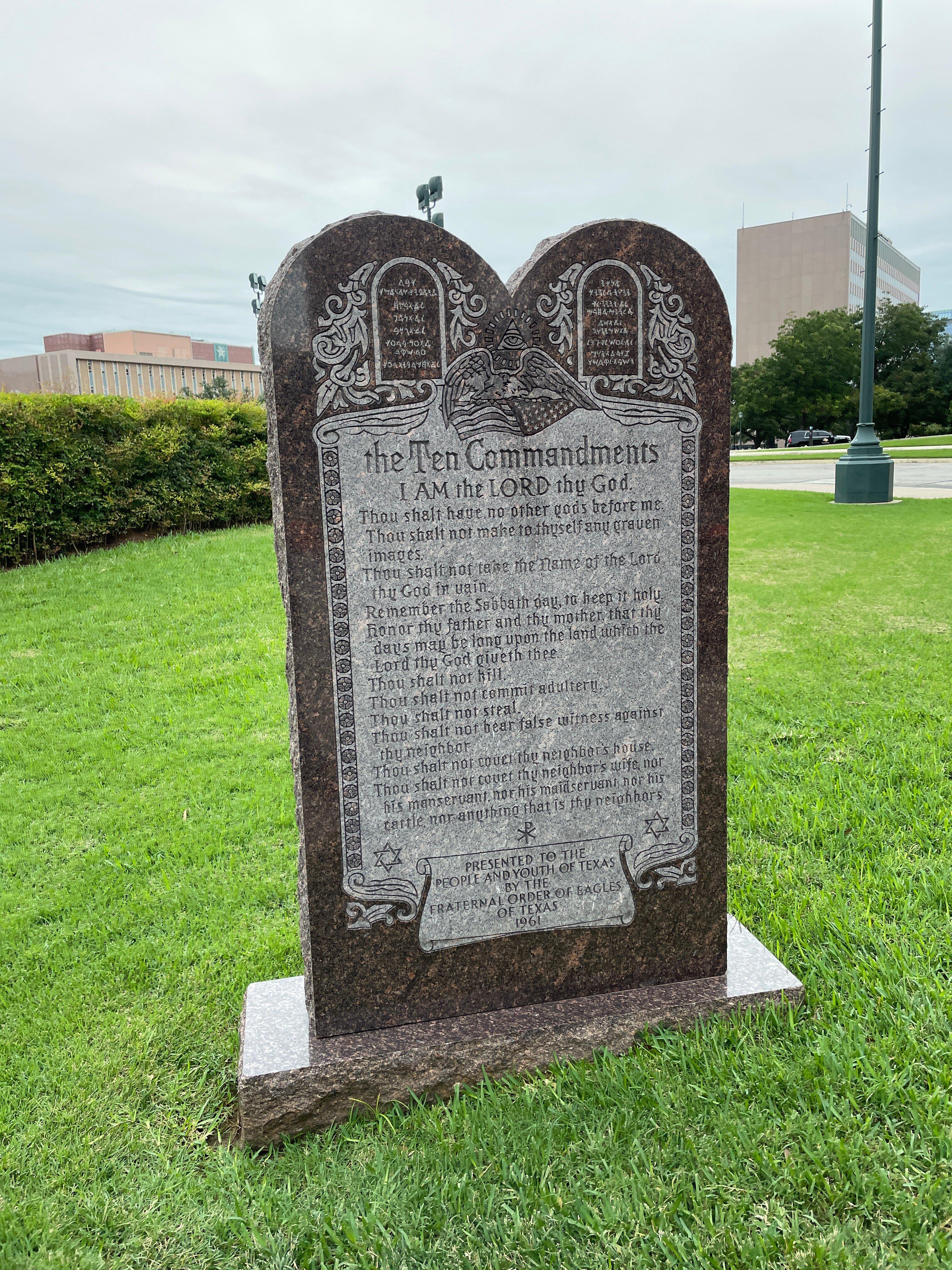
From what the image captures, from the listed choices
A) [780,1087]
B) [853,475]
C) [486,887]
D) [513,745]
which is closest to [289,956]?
[486,887]

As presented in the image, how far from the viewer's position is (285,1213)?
2113mm

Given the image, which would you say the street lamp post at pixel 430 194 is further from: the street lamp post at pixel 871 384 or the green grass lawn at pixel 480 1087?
the street lamp post at pixel 871 384

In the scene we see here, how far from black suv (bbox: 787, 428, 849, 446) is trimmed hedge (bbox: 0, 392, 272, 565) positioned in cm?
4460

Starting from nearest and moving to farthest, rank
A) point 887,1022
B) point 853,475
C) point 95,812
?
point 887,1022, point 95,812, point 853,475

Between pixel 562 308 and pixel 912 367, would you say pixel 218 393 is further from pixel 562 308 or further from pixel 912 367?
pixel 562 308

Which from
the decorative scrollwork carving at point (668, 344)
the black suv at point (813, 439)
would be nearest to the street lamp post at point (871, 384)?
the decorative scrollwork carving at point (668, 344)

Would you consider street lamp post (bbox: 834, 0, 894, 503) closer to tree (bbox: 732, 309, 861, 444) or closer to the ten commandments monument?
the ten commandments monument

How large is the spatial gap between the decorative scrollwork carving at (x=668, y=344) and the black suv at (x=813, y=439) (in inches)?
2078

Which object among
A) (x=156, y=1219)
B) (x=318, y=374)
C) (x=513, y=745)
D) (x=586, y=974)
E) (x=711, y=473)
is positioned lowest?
(x=156, y=1219)

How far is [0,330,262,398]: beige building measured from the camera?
11394 cm

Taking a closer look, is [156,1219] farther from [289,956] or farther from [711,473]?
[711,473]

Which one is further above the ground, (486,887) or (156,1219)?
(486,887)

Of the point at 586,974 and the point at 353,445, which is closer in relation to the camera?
the point at 353,445

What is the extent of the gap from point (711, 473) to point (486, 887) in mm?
1374
